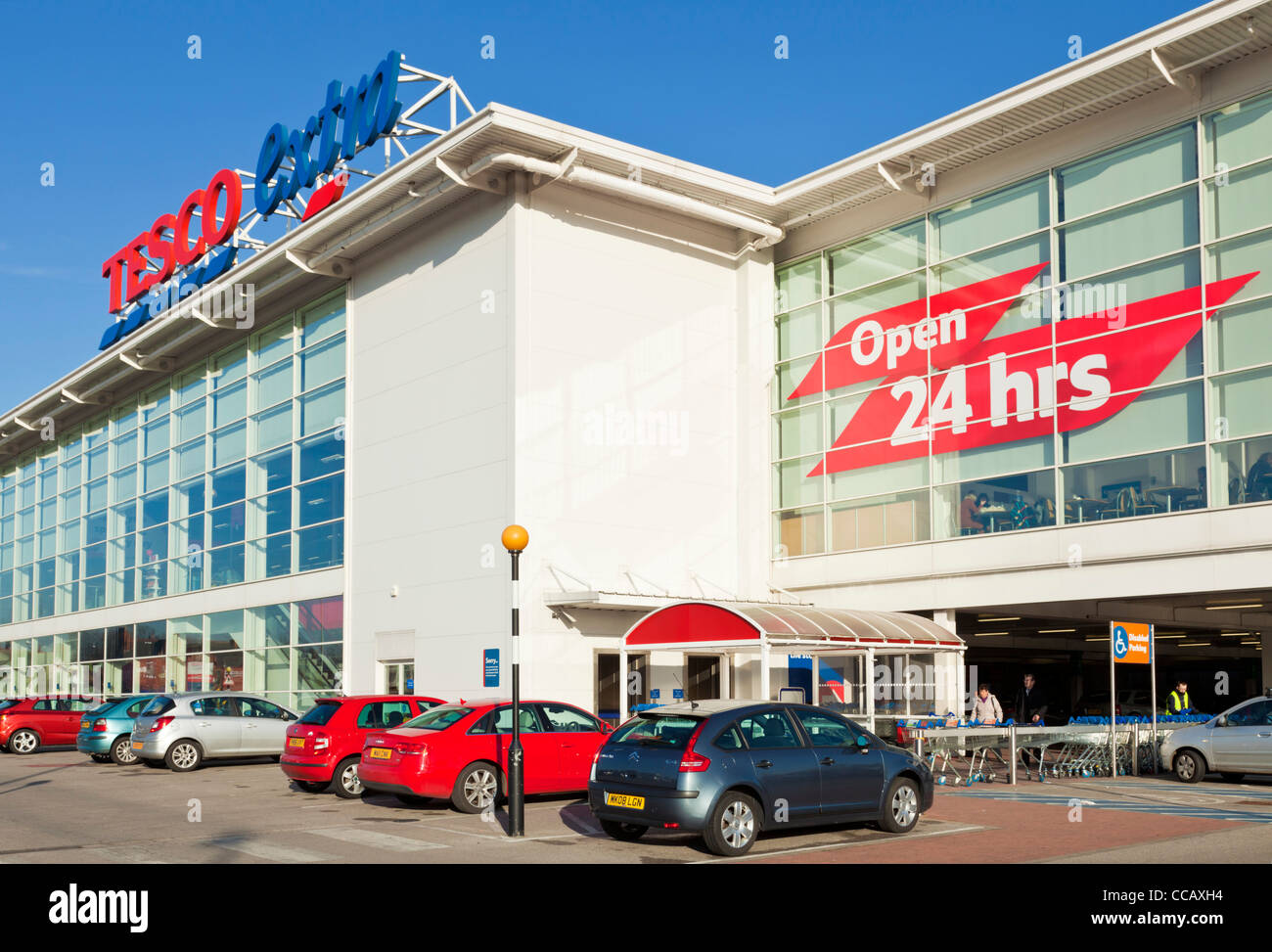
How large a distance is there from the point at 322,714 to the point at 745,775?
27.7 ft

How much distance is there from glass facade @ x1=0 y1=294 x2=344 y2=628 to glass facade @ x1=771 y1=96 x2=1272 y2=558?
11.4 metres

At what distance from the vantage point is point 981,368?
83.6 feet

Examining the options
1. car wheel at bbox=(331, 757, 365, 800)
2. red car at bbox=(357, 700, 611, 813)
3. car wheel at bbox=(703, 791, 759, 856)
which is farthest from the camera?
car wheel at bbox=(331, 757, 365, 800)

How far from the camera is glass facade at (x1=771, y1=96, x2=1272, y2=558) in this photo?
861 inches

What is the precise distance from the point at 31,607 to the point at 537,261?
34771mm

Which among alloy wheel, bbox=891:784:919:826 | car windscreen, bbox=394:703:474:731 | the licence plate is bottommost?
alloy wheel, bbox=891:784:919:826

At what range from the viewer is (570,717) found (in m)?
17.0

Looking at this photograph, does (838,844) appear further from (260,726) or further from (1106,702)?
(1106,702)

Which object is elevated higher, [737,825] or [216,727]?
[737,825]

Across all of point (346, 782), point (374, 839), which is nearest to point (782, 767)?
point (374, 839)

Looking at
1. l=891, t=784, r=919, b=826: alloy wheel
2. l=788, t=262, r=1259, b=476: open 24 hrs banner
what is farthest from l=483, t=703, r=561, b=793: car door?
l=788, t=262, r=1259, b=476: open 24 hrs banner

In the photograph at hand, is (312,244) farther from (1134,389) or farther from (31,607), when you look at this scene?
(31,607)

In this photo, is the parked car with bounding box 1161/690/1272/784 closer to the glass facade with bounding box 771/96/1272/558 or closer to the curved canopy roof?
the glass facade with bounding box 771/96/1272/558
